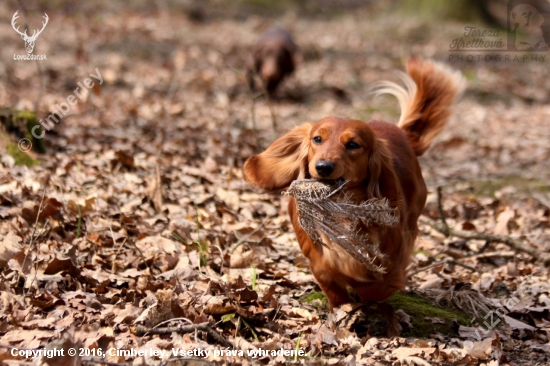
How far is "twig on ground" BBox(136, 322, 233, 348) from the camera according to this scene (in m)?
2.62

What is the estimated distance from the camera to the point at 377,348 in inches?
113

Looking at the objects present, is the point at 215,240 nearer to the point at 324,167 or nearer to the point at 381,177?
the point at 381,177

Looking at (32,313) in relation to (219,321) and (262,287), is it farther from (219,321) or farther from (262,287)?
(262,287)

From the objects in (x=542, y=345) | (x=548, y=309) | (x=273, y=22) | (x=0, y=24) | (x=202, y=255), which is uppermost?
(x=273, y=22)

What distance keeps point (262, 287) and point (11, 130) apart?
2487mm

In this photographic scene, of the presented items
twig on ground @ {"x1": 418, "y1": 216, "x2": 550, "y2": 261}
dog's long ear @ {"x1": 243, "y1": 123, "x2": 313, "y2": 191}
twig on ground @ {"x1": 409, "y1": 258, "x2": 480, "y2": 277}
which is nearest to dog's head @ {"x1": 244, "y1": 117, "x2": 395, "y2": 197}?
dog's long ear @ {"x1": 243, "y1": 123, "x2": 313, "y2": 191}

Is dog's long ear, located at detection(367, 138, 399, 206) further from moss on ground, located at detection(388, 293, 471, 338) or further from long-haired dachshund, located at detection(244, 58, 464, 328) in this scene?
moss on ground, located at detection(388, 293, 471, 338)

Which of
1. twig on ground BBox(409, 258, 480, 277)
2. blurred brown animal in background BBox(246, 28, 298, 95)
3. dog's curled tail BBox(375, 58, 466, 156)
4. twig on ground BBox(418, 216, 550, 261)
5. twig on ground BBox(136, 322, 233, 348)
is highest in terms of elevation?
blurred brown animal in background BBox(246, 28, 298, 95)

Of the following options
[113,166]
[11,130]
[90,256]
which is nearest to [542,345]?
[90,256]

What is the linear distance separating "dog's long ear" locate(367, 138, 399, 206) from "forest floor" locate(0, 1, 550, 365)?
2.32ft

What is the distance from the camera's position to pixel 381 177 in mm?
2926

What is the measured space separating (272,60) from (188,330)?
279 inches

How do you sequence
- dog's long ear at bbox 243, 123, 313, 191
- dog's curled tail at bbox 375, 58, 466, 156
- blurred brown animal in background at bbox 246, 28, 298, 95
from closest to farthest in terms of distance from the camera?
dog's long ear at bbox 243, 123, 313, 191, dog's curled tail at bbox 375, 58, 466, 156, blurred brown animal in background at bbox 246, 28, 298, 95

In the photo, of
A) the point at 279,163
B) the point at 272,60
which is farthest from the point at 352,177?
the point at 272,60
